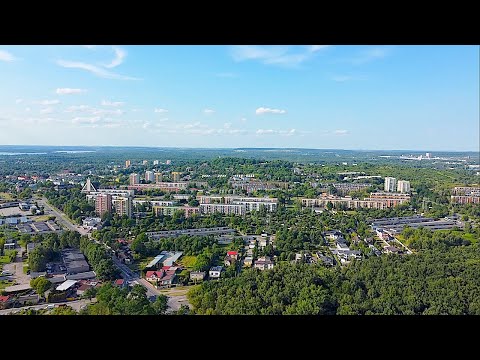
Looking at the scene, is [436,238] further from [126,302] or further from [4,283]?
[4,283]

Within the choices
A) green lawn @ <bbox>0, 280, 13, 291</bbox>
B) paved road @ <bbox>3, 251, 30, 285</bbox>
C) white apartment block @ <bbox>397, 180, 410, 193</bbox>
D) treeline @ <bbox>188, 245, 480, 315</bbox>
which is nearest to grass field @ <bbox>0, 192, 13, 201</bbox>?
paved road @ <bbox>3, 251, 30, 285</bbox>

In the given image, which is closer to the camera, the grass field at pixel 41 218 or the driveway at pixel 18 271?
the driveway at pixel 18 271

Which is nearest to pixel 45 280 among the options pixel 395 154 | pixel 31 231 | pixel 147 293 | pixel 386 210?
pixel 147 293

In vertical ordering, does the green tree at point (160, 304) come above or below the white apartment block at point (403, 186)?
below

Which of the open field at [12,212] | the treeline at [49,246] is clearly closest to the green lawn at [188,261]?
the treeline at [49,246]

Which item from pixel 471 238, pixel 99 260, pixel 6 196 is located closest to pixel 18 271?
pixel 99 260

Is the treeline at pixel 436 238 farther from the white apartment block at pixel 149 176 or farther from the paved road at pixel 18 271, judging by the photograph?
the paved road at pixel 18 271

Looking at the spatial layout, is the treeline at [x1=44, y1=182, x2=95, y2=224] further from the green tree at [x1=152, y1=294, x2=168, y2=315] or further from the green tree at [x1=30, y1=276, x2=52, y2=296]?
the green tree at [x1=152, y1=294, x2=168, y2=315]
